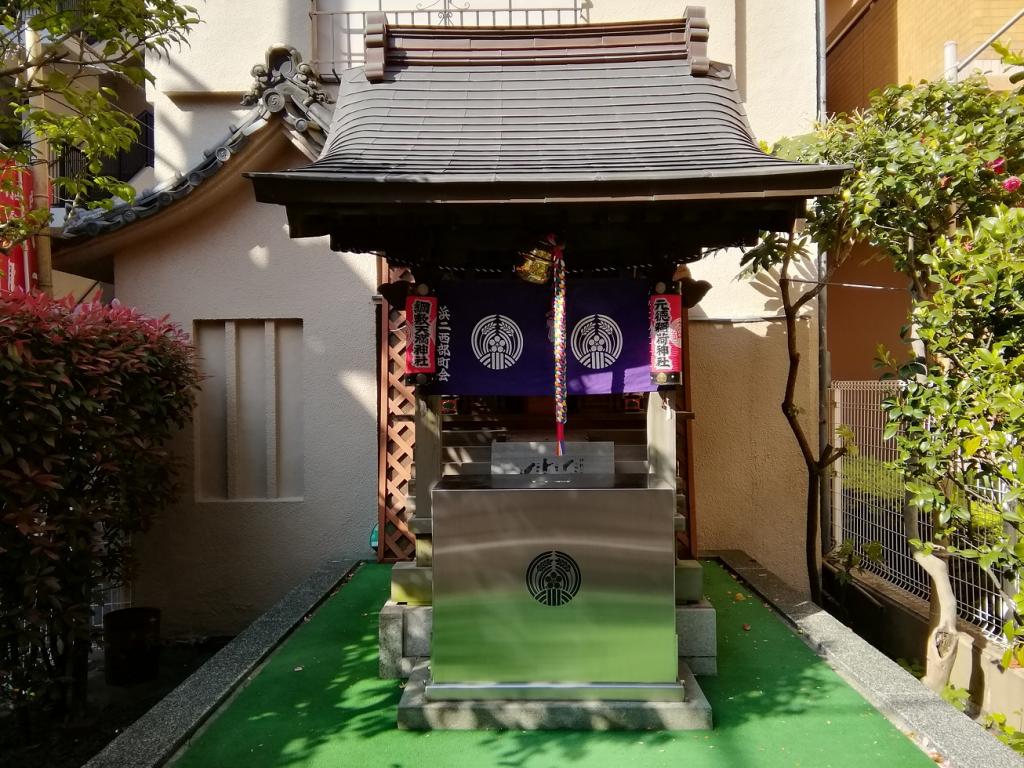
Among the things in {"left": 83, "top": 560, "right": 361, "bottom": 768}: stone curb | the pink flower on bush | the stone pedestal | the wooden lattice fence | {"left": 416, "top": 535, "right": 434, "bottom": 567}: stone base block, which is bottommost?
{"left": 83, "top": 560, "right": 361, "bottom": 768}: stone curb

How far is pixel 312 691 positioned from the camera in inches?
182

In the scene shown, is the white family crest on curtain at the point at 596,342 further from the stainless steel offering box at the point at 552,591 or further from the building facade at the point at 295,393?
the building facade at the point at 295,393

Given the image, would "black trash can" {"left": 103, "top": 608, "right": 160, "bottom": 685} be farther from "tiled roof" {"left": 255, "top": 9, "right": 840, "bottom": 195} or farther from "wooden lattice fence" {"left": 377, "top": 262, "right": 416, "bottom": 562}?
"tiled roof" {"left": 255, "top": 9, "right": 840, "bottom": 195}

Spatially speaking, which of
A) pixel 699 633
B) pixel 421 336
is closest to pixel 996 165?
pixel 699 633

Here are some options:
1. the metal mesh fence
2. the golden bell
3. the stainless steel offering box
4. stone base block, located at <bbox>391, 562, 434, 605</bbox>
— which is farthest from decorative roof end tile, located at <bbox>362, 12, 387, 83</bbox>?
the metal mesh fence

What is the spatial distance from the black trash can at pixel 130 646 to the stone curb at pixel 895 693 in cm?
590

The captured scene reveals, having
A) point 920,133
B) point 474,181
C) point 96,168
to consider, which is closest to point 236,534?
point 96,168

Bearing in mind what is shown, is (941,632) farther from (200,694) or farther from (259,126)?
(259,126)

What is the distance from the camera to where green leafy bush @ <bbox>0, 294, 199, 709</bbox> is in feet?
14.4

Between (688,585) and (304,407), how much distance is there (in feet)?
15.1

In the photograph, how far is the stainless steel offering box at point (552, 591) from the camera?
431 centimetres

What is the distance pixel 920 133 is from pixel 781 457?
142 inches

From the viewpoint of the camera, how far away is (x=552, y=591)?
4348mm

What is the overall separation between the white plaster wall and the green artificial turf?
8.26 ft
